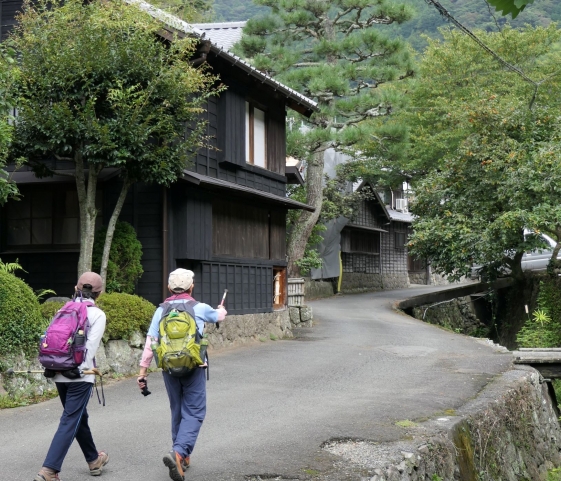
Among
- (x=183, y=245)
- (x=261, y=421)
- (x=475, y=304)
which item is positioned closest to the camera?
(x=261, y=421)

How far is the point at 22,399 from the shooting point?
10125 mm

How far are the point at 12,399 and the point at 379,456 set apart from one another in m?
A: 5.41

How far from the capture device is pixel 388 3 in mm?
25828

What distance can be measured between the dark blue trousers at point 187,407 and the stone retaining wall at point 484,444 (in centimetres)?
155

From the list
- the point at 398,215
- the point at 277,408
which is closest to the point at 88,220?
the point at 277,408

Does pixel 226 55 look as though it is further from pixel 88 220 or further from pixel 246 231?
pixel 88 220

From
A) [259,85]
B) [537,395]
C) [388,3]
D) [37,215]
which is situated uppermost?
[388,3]

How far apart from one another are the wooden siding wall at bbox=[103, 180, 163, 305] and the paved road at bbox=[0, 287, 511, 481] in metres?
2.06

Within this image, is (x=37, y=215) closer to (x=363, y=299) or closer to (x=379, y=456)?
(x=379, y=456)

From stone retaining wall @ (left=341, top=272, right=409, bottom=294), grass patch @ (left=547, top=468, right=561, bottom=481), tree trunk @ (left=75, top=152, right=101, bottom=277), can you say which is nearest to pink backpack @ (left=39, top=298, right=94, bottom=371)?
tree trunk @ (left=75, top=152, right=101, bottom=277)

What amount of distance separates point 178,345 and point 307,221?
72.7 feet

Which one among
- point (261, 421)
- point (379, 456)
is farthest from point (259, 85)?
point (379, 456)

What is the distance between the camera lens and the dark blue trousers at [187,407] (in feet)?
20.4

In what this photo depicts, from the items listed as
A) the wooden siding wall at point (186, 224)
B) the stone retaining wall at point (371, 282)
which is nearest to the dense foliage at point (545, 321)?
the wooden siding wall at point (186, 224)
